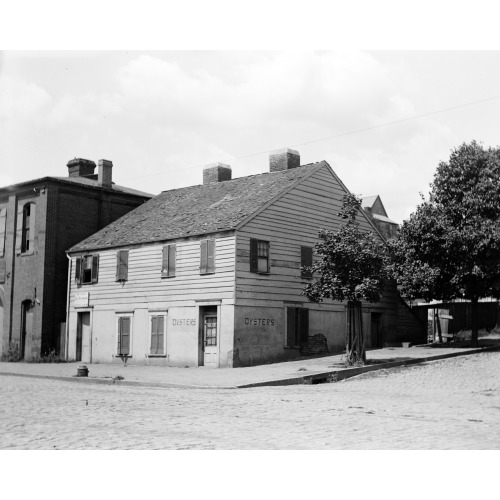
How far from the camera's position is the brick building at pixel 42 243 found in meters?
32.2

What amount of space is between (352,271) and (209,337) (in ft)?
21.8

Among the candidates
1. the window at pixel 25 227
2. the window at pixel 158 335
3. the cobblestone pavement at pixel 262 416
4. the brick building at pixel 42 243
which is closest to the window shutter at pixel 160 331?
the window at pixel 158 335

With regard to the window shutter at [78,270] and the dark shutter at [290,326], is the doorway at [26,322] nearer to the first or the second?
the window shutter at [78,270]

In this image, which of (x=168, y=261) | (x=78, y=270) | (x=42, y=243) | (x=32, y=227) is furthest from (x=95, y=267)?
(x=168, y=261)

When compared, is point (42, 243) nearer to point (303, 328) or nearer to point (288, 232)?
point (288, 232)

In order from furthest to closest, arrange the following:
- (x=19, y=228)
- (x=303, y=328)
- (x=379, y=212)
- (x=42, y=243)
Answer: (x=379, y=212) → (x=19, y=228) → (x=42, y=243) → (x=303, y=328)

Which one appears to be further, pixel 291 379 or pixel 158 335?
pixel 158 335

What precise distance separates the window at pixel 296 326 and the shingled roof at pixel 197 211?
173 inches

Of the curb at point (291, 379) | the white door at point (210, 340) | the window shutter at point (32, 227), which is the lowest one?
the curb at point (291, 379)

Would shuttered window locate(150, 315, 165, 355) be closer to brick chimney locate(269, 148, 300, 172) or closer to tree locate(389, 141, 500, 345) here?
brick chimney locate(269, 148, 300, 172)

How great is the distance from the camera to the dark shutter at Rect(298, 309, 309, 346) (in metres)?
27.3

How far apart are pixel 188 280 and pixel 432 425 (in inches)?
674

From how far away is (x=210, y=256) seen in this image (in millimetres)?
26156

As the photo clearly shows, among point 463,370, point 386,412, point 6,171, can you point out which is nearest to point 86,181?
point 6,171
